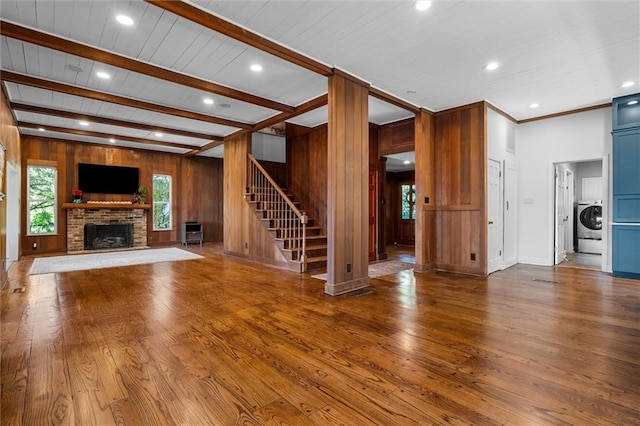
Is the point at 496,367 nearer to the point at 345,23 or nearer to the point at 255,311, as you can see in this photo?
the point at 255,311

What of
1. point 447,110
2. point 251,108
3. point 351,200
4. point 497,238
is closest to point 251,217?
point 251,108

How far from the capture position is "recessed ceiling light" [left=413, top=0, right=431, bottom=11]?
107 inches

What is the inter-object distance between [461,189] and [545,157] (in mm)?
2095

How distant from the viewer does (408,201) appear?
10320mm

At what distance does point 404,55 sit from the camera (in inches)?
145

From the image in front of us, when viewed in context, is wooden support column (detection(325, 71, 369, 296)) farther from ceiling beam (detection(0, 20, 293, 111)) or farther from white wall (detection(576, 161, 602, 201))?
white wall (detection(576, 161, 602, 201))

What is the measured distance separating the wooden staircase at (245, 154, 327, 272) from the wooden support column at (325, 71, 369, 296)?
1418 mm

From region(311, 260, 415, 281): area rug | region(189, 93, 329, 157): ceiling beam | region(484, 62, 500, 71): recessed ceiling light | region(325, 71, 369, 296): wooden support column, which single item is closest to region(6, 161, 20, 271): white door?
region(189, 93, 329, 157): ceiling beam

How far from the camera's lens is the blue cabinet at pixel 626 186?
489 cm

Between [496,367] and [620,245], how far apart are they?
472 centimetres

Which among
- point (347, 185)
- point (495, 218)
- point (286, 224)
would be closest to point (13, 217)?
point (286, 224)

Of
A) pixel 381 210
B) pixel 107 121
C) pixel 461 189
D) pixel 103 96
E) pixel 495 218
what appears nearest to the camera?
pixel 103 96

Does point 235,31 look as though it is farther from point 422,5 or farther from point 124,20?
point 422,5

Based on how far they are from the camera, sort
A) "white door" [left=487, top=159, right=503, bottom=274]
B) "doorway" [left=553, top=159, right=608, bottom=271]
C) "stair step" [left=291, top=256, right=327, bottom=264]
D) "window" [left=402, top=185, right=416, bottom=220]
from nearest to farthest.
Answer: "white door" [left=487, top=159, right=503, bottom=274]
"stair step" [left=291, top=256, right=327, bottom=264]
"doorway" [left=553, top=159, right=608, bottom=271]
"window" [left=402, top=185, right=416, bottom=220]
